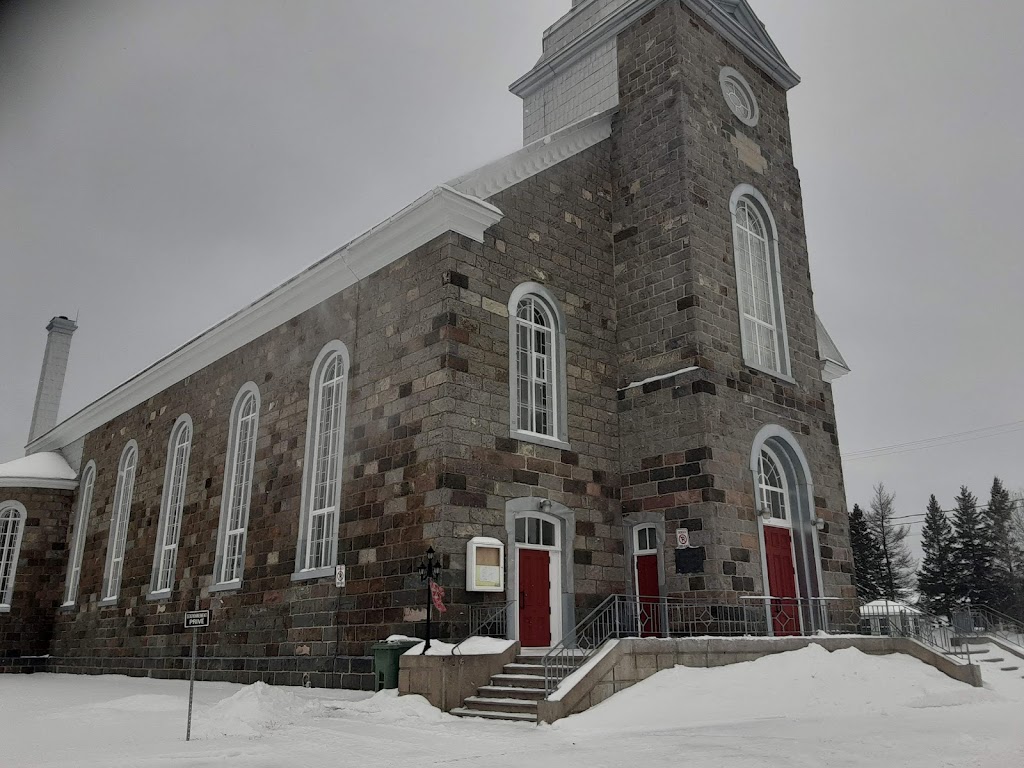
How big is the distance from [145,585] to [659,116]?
56.2ft

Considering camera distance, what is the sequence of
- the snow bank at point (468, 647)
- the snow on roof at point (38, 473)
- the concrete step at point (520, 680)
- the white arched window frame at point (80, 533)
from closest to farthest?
the concrete step at point (520, 680)
the snow bank at point (468, 647)
the white arched window frame at point (80, 533)
the snow on roof at point (38, 473)

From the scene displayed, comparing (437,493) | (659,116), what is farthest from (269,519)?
(659,116)

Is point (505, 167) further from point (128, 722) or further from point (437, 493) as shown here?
point (128, 722)

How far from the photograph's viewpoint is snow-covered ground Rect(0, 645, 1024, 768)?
8250 millimetres

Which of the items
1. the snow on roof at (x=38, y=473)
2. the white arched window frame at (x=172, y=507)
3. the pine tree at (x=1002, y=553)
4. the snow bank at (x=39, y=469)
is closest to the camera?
the white arched window frame at (x=172, y=507)

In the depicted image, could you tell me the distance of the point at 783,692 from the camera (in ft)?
38.2

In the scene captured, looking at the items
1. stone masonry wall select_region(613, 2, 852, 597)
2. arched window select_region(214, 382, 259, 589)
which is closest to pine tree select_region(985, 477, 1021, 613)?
stone masonry wall select_region(613, 2, 852, 597)

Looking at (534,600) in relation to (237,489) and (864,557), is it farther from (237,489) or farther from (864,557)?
(864,557)

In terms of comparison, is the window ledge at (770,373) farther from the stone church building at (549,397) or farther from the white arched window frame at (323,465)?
the white arched window frame at (323,465)

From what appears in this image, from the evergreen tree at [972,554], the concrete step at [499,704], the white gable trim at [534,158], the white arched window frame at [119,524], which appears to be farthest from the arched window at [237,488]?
the evergreen tree at [972,554]

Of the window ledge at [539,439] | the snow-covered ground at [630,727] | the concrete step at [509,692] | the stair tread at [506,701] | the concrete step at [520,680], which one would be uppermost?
the window ledge at [539,439]

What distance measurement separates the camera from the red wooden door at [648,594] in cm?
1522

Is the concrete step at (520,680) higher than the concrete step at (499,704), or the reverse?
the concrete step at (520,680)

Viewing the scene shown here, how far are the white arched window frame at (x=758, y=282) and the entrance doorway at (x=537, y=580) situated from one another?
18.9ft
